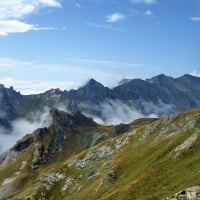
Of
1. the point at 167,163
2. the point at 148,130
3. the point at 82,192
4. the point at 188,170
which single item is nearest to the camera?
the point at 188,170

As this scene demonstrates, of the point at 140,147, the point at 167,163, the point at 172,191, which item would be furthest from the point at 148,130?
the point at 172,191

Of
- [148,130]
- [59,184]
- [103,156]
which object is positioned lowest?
[59,184]

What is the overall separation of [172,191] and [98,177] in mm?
57485

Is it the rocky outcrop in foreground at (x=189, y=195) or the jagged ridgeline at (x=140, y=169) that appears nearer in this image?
the rocky outcrop in foreground at (x=189, y=195)

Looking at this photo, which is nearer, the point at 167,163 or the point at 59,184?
the point at 167,163

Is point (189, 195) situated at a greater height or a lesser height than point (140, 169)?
greater

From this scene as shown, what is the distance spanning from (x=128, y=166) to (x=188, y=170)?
33.8 m

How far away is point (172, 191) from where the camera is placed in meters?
74.1

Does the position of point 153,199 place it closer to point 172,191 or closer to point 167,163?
point 172,191

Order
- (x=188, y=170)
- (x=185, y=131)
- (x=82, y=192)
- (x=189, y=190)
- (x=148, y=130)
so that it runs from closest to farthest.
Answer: (x=189, y=190) → (x=188, y=170) → (x=185, y=131) → (x=82, y=192) → (x=148, y=130)

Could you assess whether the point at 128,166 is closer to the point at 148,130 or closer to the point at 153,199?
the point at 148,130

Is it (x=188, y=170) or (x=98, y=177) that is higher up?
(x=188, y=170)

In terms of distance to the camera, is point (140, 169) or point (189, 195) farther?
point (140, 169)

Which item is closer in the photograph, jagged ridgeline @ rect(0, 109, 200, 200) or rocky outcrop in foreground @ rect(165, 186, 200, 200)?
rocky outcrop in foreground @ rect(165, 186, 200, 200)
